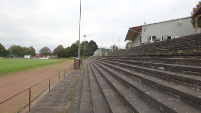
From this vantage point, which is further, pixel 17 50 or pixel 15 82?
pixel 17 50

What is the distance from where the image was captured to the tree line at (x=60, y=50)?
115m

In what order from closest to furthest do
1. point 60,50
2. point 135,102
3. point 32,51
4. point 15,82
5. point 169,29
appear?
1. point 135,102
2. point 15,82
3. point 169,29
4. point 60,50
5. point 32,51

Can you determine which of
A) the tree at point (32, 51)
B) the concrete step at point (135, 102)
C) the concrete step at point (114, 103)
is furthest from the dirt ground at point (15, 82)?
the tree at point (32, 51)

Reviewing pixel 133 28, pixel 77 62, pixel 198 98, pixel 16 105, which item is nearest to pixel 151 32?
pixel 133 28

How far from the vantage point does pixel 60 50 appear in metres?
135

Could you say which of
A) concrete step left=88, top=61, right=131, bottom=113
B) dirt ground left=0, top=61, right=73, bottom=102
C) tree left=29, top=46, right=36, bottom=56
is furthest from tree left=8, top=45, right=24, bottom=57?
concrete step left=88, top=61, right=131, bottom=113

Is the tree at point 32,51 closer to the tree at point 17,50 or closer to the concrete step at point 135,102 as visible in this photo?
the tree at point 17,50

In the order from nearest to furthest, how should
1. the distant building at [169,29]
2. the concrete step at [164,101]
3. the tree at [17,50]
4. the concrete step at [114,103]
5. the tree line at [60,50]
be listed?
the concrete step at [164,101], the concrete step at [114,103], the distant building at [169,29], the tree line at [60,50], the tree at [17,50]

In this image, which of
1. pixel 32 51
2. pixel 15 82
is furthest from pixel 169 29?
pixel 32 51

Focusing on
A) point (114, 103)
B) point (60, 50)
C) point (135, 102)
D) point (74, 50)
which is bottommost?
point (114, 103)

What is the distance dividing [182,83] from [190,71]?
0.67 meters

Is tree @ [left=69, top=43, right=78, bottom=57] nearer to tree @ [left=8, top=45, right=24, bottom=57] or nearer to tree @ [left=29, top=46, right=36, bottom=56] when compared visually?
tree @ [left=8, top=45, right=24, bottom=57]

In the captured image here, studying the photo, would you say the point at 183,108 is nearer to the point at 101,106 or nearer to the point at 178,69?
the point at 178,69

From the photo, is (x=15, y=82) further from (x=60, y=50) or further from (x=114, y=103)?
(x=60, y=50)
